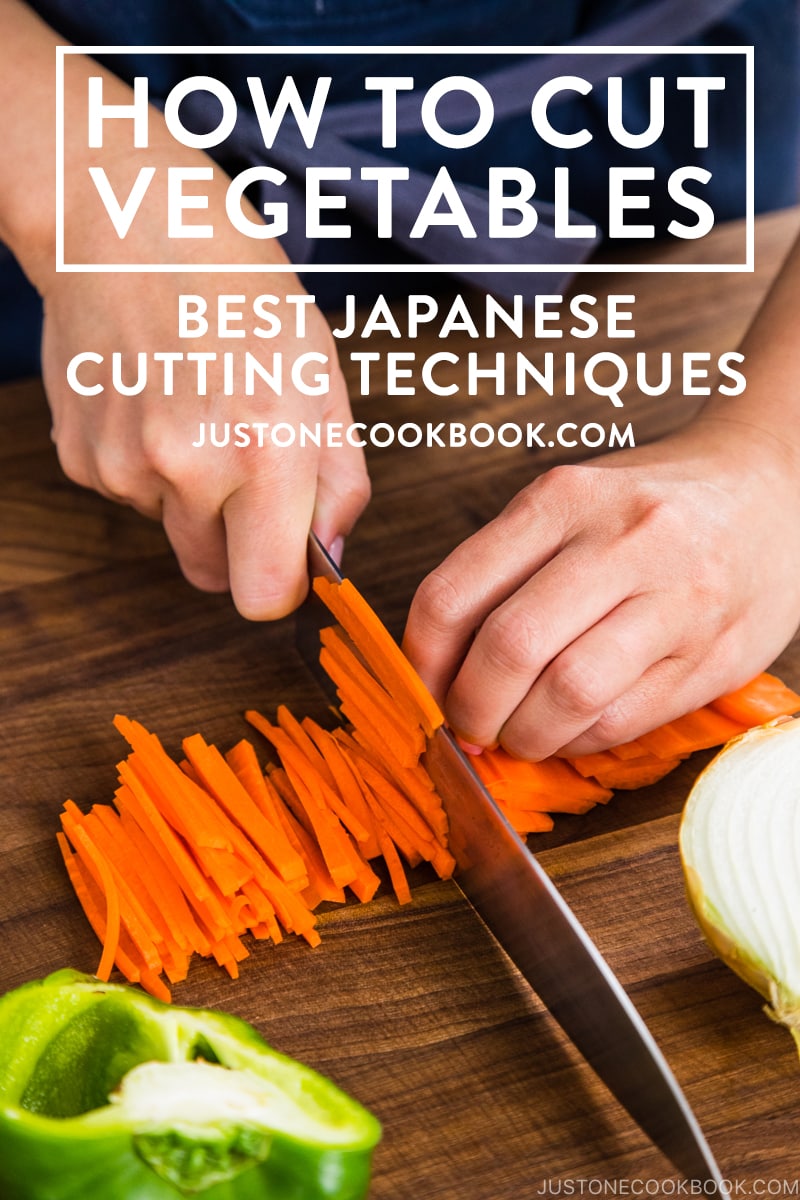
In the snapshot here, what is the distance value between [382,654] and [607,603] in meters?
0.21

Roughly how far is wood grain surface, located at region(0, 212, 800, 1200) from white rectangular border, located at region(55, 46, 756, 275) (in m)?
0.30

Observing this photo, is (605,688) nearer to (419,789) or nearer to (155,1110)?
(419,789)

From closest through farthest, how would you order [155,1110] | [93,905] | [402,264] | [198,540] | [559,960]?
[155,1110], [559,960], [93,905], [198,540], [402,264]

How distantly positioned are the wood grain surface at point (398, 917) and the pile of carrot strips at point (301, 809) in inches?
1.1

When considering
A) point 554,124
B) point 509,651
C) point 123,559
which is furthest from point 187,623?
point 554,124

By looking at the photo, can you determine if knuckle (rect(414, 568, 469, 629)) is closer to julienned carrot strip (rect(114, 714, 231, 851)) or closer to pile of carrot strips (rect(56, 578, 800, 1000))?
pile of carrot strips (rect(56, 578, 800, 1000))

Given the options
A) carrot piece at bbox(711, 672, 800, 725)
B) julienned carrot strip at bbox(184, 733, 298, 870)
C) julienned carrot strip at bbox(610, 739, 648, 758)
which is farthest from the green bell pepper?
carrot piece at bbox(711, 672, 800, 725)

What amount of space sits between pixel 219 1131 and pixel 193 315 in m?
0.78

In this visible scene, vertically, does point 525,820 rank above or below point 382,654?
below

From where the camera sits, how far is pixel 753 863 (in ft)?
3.27

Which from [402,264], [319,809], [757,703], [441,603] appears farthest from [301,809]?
[402,264]

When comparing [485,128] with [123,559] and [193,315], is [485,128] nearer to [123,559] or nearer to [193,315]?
[193,315]

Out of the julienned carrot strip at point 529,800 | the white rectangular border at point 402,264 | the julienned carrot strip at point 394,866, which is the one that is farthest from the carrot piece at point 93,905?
the white rectangular border at point 402,264

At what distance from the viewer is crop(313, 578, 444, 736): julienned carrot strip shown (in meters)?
1.10
